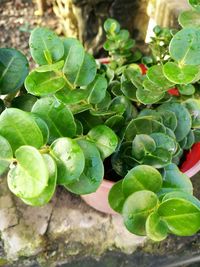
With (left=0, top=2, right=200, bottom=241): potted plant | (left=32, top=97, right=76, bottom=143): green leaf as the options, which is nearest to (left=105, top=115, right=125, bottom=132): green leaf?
(left=0, top=2, right=200, bottom=241): potted plant

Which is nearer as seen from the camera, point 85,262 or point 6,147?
point 6,147

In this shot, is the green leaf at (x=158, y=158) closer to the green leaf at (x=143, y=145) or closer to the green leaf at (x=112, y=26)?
the green leaf at (x=143, y=145)

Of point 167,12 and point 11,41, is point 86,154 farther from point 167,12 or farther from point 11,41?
point 11,41

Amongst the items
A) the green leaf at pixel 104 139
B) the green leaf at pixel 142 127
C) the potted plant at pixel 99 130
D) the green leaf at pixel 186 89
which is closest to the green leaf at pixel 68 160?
the potted plant at pixel 99 130

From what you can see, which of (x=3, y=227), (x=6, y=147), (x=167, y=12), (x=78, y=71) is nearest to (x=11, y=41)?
(x=167, y=12)

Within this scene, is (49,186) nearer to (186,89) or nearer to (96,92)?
(96,92)

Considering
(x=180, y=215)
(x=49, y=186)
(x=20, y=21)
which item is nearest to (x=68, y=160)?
(x=49, y=186)
